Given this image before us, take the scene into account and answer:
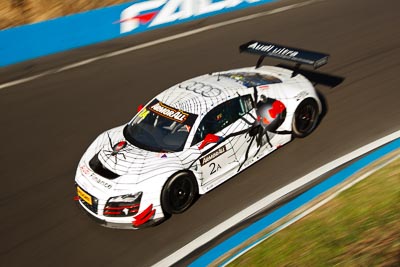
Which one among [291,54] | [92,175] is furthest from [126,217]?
[291,54]

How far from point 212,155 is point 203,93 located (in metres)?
1.17

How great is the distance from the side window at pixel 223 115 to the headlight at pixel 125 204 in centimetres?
135

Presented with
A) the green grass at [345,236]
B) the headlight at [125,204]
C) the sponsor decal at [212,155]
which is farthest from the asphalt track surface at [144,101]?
the green grass at [345,236]

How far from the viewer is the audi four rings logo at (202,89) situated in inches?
357

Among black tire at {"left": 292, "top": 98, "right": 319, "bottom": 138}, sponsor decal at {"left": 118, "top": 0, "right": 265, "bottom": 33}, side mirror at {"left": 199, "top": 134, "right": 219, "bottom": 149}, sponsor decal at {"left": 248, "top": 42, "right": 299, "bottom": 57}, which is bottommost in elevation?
black tire at {"left": 292, "top": 98, "right": 319, "bottom": 138}

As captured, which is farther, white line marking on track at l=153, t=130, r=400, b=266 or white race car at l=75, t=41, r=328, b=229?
white race car at l=75, t=41, r=328, b=229

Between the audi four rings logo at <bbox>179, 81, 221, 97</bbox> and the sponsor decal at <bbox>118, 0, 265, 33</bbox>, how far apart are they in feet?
21.8

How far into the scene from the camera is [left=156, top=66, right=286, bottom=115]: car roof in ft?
28.9

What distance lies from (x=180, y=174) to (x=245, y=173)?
1.63 meters

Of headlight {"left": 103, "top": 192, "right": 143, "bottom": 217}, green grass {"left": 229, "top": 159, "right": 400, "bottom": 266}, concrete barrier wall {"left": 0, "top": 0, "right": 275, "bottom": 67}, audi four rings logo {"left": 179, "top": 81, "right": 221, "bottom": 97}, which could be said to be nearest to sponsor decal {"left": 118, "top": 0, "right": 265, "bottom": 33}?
concrete barrier wall {"left": 0, "top": 0, "right": 275, "bottom": 67}

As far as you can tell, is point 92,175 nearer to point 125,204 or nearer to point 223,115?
point 125,204

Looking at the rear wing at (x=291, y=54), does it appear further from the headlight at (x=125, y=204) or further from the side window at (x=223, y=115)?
the headlight at (x=125, y=204)

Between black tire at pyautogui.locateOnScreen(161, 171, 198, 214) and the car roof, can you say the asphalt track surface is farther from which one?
the car roof

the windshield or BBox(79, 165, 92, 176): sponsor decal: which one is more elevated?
the windshield
